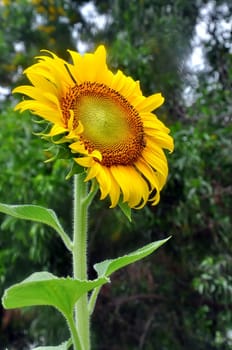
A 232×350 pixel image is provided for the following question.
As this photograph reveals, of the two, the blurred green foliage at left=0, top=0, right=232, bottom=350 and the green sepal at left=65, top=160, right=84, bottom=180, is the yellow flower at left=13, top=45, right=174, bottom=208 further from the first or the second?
the blurred green foliage at left=0, top=0, right=232, bottom=350

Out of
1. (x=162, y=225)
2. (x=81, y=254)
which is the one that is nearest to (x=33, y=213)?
(x=81, y=254)

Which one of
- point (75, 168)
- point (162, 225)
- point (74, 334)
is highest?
point (162, 225)

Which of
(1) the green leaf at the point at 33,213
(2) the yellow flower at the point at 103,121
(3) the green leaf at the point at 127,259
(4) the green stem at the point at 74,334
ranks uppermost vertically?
(2) the yellow flower at the point at 103,121

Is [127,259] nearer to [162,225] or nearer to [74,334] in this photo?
[74,334]

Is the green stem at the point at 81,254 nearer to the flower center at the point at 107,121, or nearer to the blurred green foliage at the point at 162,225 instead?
the flower center at the point at 107,121

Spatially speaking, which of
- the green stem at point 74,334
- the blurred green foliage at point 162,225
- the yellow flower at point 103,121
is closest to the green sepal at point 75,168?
the yellow flower at point 103,121

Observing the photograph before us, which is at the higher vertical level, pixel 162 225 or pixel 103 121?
pixel 162 225
